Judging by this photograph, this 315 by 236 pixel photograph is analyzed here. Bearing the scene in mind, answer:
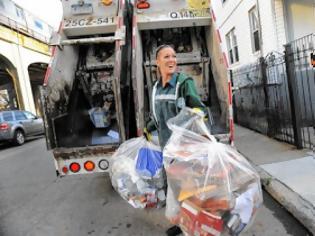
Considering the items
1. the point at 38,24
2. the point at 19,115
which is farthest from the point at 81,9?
the point at 38,24

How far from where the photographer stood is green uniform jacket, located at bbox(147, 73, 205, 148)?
2959mm

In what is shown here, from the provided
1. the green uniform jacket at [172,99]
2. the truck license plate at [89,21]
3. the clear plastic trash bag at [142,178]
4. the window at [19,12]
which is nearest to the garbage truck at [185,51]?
the truck license plate at [89,21]

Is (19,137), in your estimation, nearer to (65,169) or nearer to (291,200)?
(65,169)

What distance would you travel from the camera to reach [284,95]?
678 centimetres

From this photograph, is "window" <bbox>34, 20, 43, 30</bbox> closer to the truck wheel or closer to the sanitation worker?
the truck wheel

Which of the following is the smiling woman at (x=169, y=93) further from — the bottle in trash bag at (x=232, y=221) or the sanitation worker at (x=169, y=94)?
the bottle in trash bag at (x=232, y=221)

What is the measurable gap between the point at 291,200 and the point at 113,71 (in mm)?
2899

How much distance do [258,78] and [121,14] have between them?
164 inches

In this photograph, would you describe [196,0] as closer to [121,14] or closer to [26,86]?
[121,14]

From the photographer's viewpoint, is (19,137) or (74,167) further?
(19,137)

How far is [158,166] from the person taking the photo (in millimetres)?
2939

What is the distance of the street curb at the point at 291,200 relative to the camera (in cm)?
328

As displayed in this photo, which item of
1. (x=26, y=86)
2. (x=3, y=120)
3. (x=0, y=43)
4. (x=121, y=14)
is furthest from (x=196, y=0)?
(x=26, y=86)

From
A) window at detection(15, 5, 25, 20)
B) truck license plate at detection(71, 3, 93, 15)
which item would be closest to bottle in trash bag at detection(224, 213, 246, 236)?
truck license plate at detection(71, 3, 93, 15)
